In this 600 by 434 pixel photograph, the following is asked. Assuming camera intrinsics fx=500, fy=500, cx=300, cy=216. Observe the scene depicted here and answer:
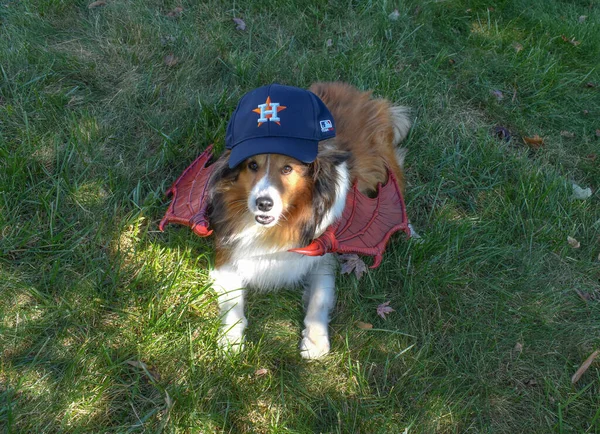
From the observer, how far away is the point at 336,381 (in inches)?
105

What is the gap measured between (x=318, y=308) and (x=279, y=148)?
106 centimetres

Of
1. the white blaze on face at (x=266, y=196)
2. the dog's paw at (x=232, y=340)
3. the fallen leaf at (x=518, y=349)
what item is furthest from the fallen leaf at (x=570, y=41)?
the dog's paw at (x=232, y=340)

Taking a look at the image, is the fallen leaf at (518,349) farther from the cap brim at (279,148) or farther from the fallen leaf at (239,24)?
Answer: the fallen leaf at (239,24)

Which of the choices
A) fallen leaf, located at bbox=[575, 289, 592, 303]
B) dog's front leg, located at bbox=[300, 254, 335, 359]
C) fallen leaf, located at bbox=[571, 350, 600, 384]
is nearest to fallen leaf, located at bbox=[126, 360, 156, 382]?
dog's front leg, located at bbox=[300, 254, 335, 359]

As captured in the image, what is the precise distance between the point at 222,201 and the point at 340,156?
2.24 feet

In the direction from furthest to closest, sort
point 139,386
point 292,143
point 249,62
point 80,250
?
point 249,62, point 80,250, point 139,386, point 292,143

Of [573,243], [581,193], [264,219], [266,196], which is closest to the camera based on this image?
[266,196]

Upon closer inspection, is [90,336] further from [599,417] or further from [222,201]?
[599,417]

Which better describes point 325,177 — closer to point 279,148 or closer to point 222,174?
point 279,148

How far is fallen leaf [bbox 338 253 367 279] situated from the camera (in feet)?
10.2

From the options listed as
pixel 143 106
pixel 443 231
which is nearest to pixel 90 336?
pixel 143 106

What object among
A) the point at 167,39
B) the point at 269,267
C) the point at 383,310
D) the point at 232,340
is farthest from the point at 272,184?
the point at 167,39

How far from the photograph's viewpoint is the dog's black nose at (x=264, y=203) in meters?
2.42

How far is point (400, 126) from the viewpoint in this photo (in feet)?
12.6
